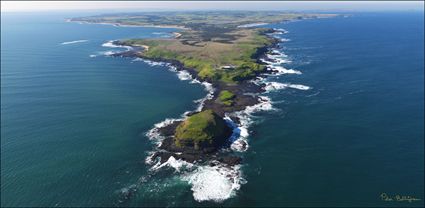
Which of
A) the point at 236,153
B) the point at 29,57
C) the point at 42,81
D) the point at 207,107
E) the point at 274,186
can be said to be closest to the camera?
the point at 274,186

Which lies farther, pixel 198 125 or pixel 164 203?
pixel 198 125

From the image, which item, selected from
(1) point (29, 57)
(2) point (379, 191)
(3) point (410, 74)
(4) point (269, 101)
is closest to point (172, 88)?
(4) point (269, 101)

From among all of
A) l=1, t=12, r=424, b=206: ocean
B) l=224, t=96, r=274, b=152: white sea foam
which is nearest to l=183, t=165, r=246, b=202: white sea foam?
l=1, t=12, r=424, b=206: ocean

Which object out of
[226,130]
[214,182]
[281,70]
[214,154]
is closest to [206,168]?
[214,182]

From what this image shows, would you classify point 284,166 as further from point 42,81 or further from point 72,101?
point 42,81

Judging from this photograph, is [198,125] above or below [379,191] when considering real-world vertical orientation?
above
